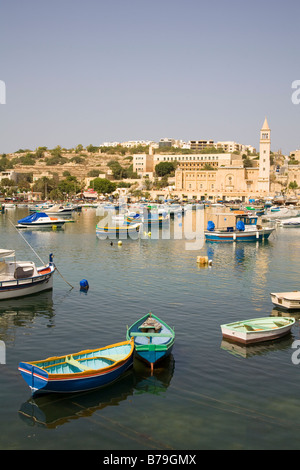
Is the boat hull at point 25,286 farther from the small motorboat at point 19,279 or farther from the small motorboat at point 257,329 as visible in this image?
the small motorboat at point 257,329

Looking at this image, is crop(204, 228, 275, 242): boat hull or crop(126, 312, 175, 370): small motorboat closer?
crop(126, 312, 175, 370): small motorboat

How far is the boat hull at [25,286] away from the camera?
75.5 ft

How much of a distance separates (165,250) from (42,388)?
31224 mm

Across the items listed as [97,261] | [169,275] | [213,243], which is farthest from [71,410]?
[213,243]

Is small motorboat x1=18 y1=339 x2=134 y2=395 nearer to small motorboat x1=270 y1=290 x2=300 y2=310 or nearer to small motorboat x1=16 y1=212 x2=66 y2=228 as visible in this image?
small motorboat x1=270 y1=290 x2=300 y2=310

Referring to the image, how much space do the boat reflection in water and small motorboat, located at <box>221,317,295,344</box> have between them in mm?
3631

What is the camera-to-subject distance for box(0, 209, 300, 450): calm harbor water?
1173 cm

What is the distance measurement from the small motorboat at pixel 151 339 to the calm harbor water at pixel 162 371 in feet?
1.46

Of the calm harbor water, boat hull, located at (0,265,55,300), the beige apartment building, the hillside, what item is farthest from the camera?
the hillside

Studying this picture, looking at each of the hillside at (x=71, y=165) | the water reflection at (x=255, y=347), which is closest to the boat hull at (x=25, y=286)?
the water reflection at (x=255, y=347)

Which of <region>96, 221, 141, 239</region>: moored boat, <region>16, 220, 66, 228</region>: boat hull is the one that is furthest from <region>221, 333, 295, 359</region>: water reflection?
<region>16, 220, 66, 228</region>: boat hull

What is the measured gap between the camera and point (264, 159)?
441 ft

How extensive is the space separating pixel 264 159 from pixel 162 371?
126195mm

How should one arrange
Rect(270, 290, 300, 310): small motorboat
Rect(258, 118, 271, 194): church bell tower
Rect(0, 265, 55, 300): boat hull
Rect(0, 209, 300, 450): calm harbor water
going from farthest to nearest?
1. Rect(258, 118, 271, 194): church bell tower
2. Rect(0, 265, 55, 300): boat hull
3. Rect(270, 290, 300, 310): small motorboat
4. Rect(0, 209, 300, 450): calm harbor water
